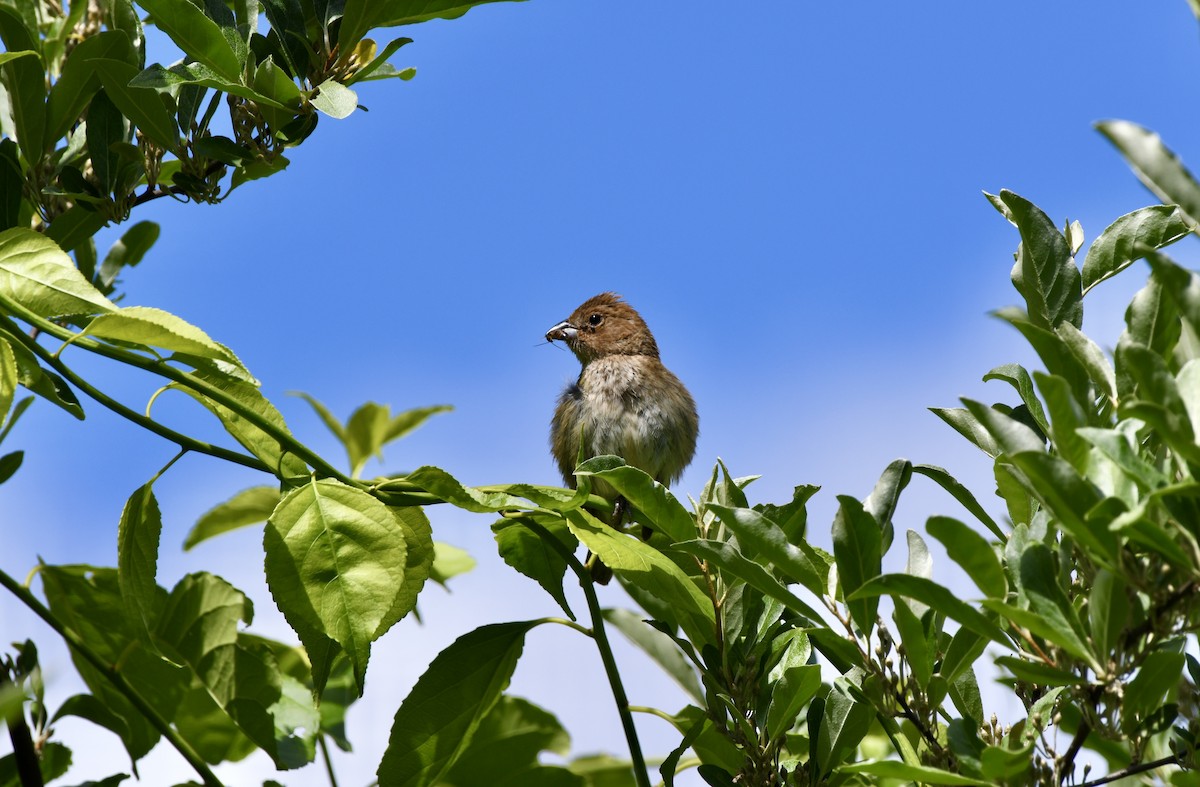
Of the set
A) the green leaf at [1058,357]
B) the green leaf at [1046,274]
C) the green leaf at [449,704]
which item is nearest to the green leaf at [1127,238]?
the green leaf at [1046,274]

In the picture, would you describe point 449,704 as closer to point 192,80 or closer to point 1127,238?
point 192,80

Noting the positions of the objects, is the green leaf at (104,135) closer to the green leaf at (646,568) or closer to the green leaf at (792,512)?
the green leaf at (646,568)

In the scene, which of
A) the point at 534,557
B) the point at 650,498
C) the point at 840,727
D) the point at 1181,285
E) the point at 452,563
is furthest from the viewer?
the point at 452,563

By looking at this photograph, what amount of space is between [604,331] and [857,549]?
622 centimetres

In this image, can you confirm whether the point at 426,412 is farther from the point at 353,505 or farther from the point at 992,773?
the point at 992,773

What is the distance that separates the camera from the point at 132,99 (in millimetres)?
2598

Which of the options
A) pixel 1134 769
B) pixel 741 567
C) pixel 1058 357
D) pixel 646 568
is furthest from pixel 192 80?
pixel 1134 769

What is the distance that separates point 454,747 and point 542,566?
0.40 m

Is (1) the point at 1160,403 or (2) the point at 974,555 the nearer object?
(1) the point at 1160,403

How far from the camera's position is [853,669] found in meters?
2.15

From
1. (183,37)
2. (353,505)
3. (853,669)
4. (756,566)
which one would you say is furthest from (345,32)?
(853,669)

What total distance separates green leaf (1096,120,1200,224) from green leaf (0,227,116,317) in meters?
1.57

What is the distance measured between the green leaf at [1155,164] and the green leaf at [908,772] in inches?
31.4

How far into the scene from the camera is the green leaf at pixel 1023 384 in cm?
197
